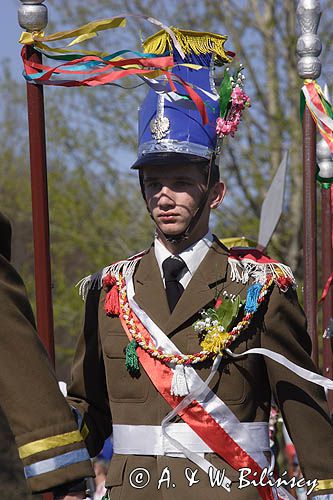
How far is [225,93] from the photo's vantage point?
163 inches

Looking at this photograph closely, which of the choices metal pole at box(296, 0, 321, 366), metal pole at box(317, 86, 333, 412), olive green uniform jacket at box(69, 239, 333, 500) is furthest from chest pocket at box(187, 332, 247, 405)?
metal pole at box(317, 86, 333, 412)

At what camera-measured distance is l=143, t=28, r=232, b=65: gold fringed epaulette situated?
4148 mm

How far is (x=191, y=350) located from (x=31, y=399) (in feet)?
3.46

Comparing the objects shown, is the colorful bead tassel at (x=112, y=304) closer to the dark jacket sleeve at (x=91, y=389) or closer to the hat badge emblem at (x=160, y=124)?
the dark jacket sleeve at (x=91, y=389)

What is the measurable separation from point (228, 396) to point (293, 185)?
10.5m

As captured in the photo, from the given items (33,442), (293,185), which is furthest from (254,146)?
(33,442)

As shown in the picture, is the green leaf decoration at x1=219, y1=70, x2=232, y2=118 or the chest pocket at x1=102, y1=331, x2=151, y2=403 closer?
the chest pocket at x1=102, y1=331, x2=151, y2=403

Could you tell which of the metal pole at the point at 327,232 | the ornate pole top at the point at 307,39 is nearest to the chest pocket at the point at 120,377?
the ornate pole top at the point at 307,39

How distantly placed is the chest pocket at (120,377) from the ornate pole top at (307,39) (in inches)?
68.5

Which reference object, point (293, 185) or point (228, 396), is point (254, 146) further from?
point (228, 396)

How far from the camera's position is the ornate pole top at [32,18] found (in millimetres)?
3938

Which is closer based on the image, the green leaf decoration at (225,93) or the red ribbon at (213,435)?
the red ribbon at (213,435)

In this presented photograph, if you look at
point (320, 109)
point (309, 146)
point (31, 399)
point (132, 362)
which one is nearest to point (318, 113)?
point (320, 109)

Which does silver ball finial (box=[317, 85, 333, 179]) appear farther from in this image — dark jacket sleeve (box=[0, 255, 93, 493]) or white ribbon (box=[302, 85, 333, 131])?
dark jacket sleeve (box=[0, 255, 93, 493])
